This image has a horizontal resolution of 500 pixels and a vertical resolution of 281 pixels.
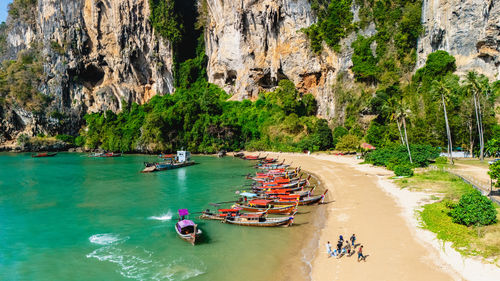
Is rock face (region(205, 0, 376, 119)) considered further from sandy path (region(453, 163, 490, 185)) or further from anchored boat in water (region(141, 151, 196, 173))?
sandy path (region(453, 163, 490, 185))

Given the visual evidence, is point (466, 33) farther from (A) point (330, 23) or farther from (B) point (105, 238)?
(B) point (105, 238)

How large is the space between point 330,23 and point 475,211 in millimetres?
57845

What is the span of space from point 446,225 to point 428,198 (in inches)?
267

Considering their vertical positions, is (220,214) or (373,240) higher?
(220,214)

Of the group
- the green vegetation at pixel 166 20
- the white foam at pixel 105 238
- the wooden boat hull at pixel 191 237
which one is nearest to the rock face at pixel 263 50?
the green vegetation at pixel 166 20

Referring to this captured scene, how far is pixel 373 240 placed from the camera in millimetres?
17328

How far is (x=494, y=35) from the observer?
43.9 metres

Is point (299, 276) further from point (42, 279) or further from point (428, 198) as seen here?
point (428, 198)

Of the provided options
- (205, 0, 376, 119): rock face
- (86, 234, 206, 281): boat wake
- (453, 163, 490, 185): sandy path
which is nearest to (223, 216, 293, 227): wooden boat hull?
(86, 234, 206, 281): boat wake

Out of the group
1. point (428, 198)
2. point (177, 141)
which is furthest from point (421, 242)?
point (177, 141)

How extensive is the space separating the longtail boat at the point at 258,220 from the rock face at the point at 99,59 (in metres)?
83.6

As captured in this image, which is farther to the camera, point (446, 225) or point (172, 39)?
point (172, 39)

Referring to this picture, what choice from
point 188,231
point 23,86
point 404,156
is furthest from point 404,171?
point 23,86

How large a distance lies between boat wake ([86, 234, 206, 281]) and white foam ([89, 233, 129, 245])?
0.13 ft
